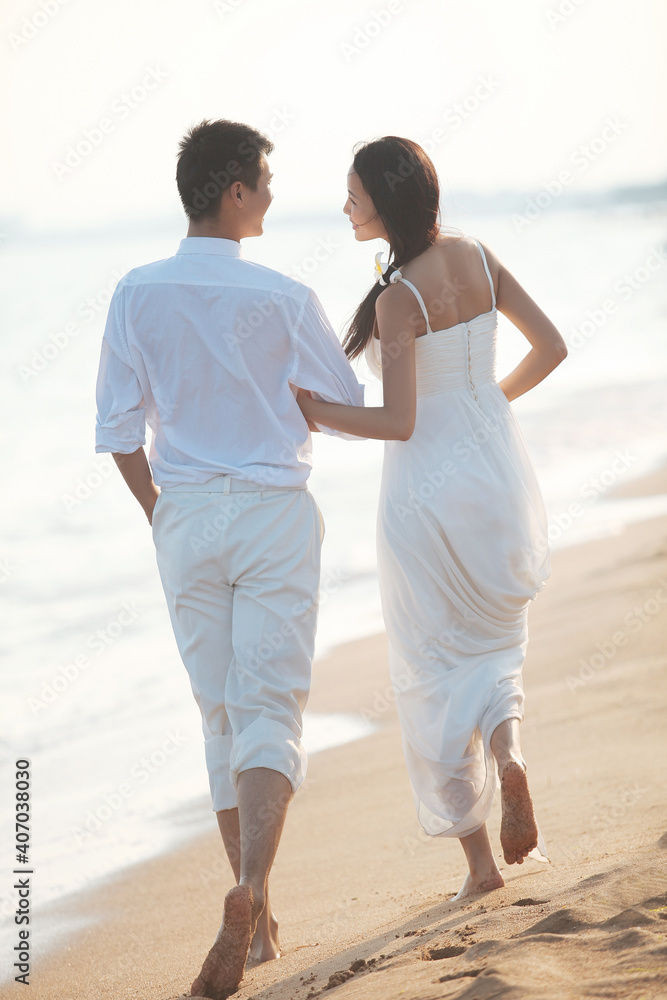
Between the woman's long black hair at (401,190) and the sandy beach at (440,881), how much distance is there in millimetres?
1664

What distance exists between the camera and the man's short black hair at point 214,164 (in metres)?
2.55

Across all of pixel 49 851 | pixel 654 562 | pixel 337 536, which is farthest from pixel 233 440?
pixel 337 536

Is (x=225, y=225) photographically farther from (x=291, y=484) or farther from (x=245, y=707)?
(x=245, y=707)

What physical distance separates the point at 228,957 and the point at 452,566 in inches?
46.9

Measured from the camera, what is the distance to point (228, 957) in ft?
6.89

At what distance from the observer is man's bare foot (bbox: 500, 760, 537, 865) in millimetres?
2305

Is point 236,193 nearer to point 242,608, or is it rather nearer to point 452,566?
point 242,608

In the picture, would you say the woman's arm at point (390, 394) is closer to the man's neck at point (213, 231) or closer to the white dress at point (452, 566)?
the white dress at point (452, 566)

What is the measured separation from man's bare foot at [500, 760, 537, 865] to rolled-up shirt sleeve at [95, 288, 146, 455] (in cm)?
129

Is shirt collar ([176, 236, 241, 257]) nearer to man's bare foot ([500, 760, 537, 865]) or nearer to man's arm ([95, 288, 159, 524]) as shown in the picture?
man's arm ([95, 288, 159, 524])

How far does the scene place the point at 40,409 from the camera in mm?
13133

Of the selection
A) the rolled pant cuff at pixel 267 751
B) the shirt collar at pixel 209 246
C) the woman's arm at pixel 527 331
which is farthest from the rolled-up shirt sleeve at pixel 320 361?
the rolled pant cuff at pixel 267 751

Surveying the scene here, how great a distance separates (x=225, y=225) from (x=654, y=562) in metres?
4.38

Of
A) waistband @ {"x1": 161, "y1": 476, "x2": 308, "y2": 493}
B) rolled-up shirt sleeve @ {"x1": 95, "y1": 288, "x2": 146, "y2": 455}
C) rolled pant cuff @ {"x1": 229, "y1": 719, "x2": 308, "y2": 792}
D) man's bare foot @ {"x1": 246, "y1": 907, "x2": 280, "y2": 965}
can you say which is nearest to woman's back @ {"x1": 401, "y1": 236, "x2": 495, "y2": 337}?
waistband @ {"x1": 161, "y1": 476, "x2": 308, "y2": 493}
